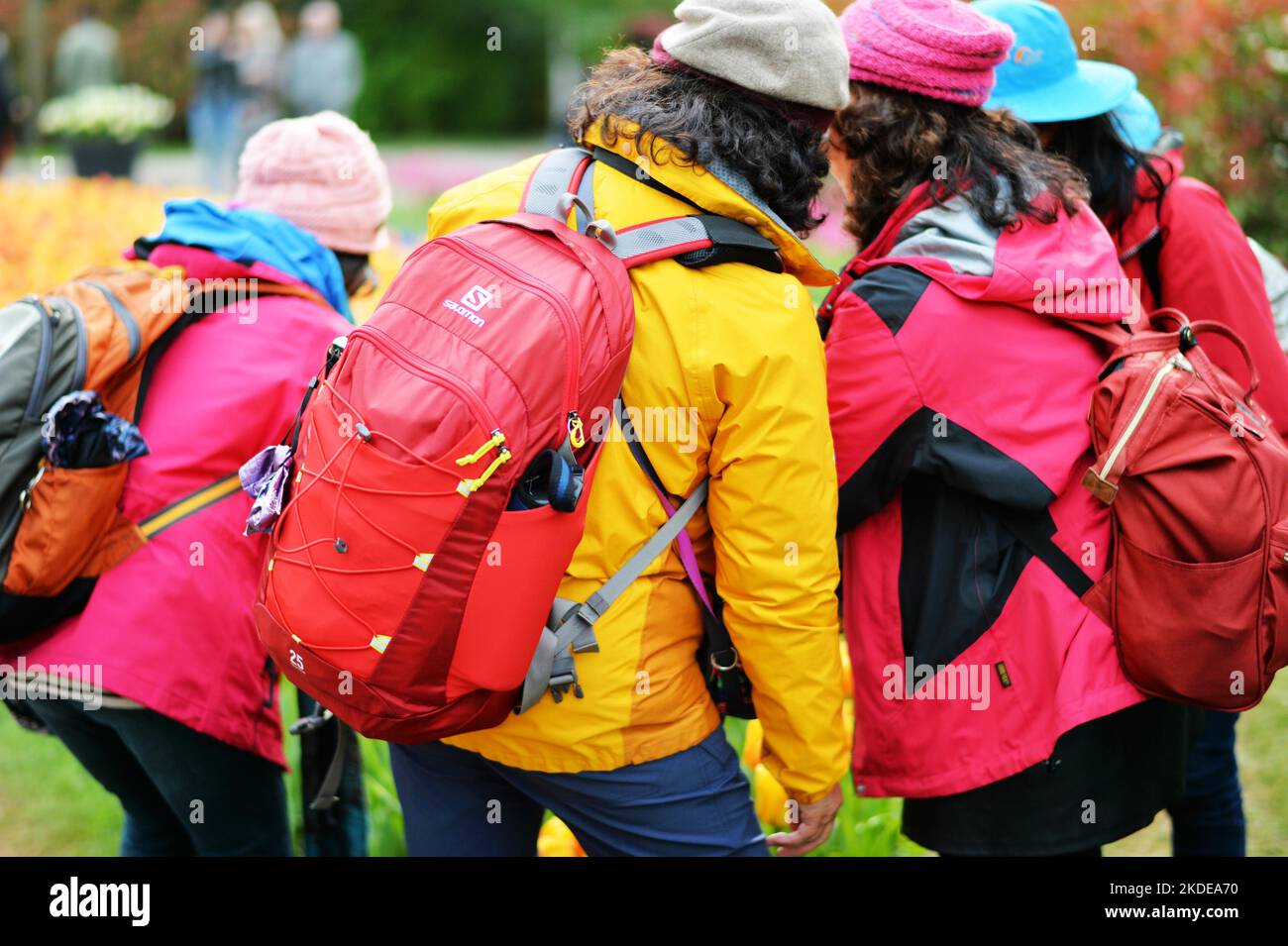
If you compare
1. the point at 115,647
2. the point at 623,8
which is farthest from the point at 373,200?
the point at 623,8

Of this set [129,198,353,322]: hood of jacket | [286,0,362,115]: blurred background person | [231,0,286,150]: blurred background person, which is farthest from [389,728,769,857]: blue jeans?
[286,0,362,115]: blurred background person

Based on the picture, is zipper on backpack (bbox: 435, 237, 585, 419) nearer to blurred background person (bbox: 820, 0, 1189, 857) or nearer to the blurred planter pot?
blurred background person (bbox: 820, 0, 1189, 857)

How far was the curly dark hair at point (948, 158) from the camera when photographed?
232 centimetres

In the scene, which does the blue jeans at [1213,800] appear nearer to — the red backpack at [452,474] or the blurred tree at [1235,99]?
the red backpack at [452,474]

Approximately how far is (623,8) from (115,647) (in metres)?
21.9

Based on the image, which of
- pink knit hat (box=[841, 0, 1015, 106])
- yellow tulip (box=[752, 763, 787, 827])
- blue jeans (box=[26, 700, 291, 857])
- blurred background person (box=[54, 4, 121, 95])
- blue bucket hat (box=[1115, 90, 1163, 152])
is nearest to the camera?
pink knit hat (box=[841, 0, 1015, 106])

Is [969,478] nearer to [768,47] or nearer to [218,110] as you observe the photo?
[768,47]

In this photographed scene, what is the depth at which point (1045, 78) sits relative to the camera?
2764mm

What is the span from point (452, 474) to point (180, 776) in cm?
117

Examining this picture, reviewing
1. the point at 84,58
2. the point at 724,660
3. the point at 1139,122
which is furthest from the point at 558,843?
the point at 84,58

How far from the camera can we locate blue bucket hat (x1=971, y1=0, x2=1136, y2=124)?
271cm

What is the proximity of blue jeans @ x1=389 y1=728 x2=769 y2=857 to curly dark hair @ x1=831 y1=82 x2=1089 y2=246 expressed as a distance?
42.1 inches

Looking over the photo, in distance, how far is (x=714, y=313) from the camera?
6.68 feet
